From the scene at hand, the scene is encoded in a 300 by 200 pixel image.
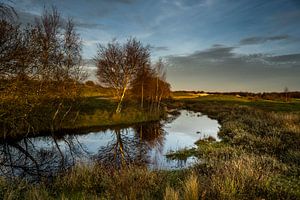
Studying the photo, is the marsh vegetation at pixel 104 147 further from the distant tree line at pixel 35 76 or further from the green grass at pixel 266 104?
the green grass at pixel 266 104

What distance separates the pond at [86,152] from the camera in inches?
624

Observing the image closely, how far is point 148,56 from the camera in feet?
150

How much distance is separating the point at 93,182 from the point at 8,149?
13.3 metres

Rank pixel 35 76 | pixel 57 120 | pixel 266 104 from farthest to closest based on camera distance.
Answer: pixel 266 104 → pixel 57 120 → pixel 35 76

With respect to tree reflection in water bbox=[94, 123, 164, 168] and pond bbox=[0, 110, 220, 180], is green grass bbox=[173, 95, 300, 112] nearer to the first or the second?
pond bbox=[0, 110, 220, 180]

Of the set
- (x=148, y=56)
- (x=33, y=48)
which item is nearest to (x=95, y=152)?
(x=33, y=48)

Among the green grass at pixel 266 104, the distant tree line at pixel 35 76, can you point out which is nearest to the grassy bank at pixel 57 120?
the distant tree line at pixel 35 76

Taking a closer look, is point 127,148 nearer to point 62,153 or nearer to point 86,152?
point 86,152

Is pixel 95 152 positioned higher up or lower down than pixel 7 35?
lower down

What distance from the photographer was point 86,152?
70.5 ft

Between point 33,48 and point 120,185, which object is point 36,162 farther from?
point 120,185

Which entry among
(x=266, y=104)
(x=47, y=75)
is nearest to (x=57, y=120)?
(x=47, y=75)

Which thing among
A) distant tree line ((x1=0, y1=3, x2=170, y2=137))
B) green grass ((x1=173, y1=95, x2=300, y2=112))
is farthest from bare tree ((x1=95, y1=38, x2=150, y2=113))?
green grass ((x1=173, y1=95, x2=300, y2=112))

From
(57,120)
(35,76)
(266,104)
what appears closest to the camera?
(35,76)
